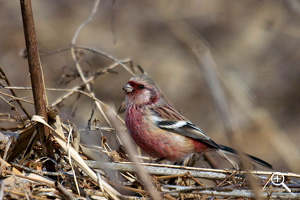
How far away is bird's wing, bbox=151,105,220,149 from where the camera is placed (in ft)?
15.6

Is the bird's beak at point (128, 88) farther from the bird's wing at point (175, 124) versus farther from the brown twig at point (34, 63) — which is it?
the brown twig at point (34, 63)

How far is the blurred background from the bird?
4033mm

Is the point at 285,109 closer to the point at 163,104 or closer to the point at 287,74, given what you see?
the point at 287,74

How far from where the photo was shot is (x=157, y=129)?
471 centimetres

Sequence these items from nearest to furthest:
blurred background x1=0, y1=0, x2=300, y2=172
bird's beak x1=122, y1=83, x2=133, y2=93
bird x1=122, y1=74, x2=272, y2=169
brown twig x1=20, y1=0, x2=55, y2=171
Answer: brown twig x1=20, y1=0, x2=55, y2=171 → bird x1=122, y1=74, x2=272, y2=169 → bird's beak x1=122, y1=83, x2=133, y2=93 → blurred background x1=0, y1=0, x2=300, y2=172

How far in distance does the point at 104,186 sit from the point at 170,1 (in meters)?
8.66

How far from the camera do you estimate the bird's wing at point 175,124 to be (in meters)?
4.75

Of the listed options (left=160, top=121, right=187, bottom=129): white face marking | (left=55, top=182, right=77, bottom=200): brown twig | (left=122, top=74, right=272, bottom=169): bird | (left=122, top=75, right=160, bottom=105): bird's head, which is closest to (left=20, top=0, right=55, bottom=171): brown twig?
(left=55, top=182, right=77, bottom=200): brown twig

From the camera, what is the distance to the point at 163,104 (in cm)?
506

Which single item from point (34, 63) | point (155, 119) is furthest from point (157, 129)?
point (34, 63)

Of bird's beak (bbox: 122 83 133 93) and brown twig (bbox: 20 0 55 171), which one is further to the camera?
bird's beak (bbox: 122 83 133 93)

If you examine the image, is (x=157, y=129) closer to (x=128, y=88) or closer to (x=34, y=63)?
(x=128, y=88)

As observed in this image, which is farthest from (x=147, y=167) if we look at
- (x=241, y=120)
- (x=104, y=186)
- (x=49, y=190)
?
(x=241, y=120)

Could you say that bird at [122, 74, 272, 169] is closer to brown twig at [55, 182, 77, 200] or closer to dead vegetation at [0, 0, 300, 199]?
dead vegetation at [0, 0, 300, 199]
